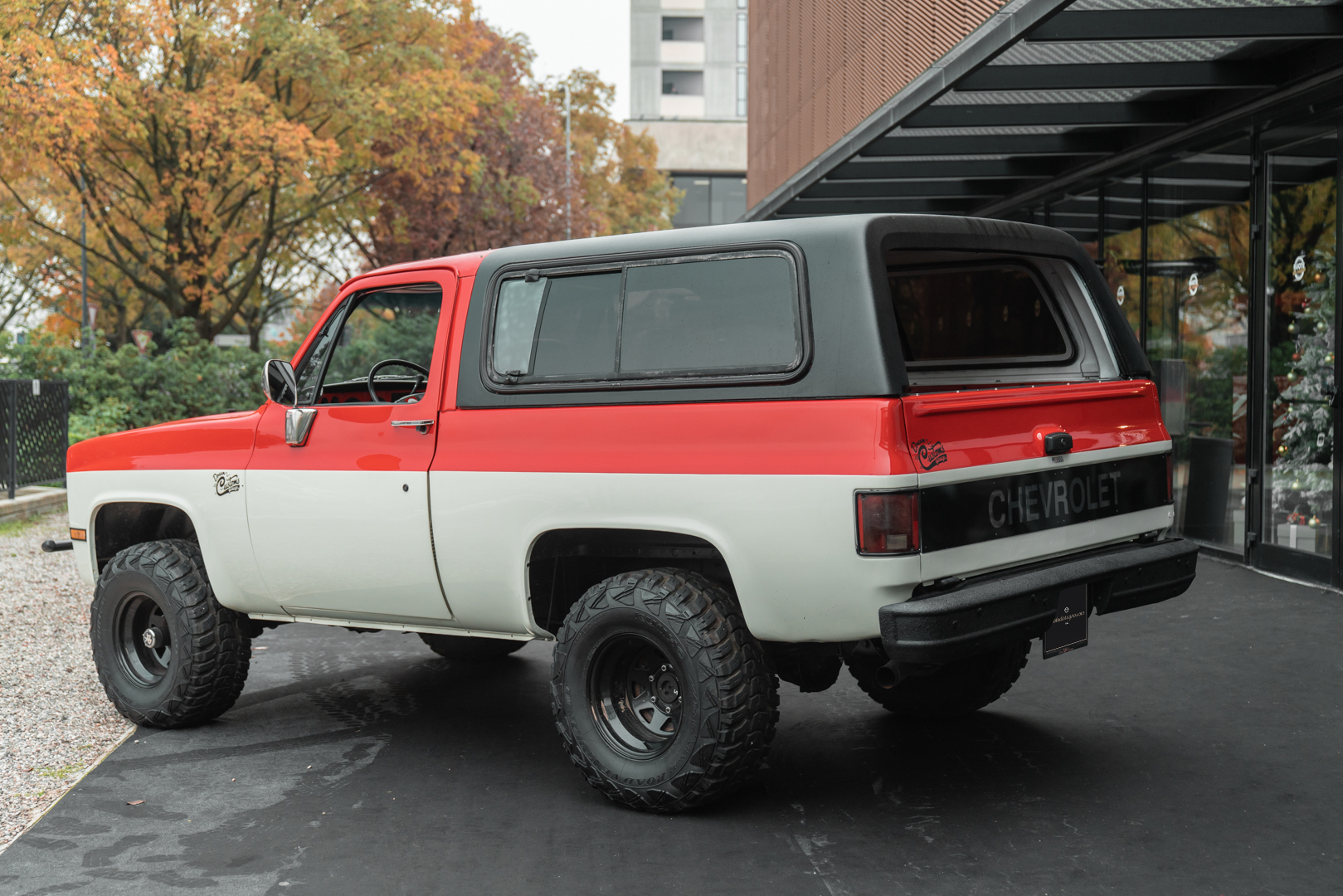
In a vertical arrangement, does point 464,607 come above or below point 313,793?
above

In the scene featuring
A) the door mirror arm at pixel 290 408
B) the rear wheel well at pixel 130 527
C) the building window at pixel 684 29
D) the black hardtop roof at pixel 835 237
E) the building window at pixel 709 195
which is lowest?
the rear wheel well at pixel 130 527

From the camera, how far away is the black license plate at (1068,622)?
4.38m

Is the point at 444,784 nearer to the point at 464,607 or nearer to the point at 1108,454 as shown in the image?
the point at 464,607

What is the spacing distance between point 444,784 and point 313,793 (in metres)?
0.49

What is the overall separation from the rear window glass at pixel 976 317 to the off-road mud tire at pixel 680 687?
1.33 m

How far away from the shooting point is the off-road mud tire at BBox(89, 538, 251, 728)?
5.68 metres

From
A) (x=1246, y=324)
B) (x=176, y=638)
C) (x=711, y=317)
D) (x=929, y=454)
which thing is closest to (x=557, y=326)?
(x=711, y=317)

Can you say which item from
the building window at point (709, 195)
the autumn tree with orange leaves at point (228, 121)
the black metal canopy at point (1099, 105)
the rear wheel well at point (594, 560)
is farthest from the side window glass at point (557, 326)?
the building window at point (709, 195)

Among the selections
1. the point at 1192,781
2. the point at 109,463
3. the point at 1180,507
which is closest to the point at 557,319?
the point at 109,463

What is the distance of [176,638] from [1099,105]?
8.11m

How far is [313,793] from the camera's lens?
4836mm

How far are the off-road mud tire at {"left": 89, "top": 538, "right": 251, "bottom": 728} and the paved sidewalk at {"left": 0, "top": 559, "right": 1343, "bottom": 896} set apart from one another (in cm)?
17

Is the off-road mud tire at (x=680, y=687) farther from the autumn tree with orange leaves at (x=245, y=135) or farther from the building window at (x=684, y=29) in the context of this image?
the building window at (x=684, y=29)

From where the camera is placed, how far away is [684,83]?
6869 centimetres
